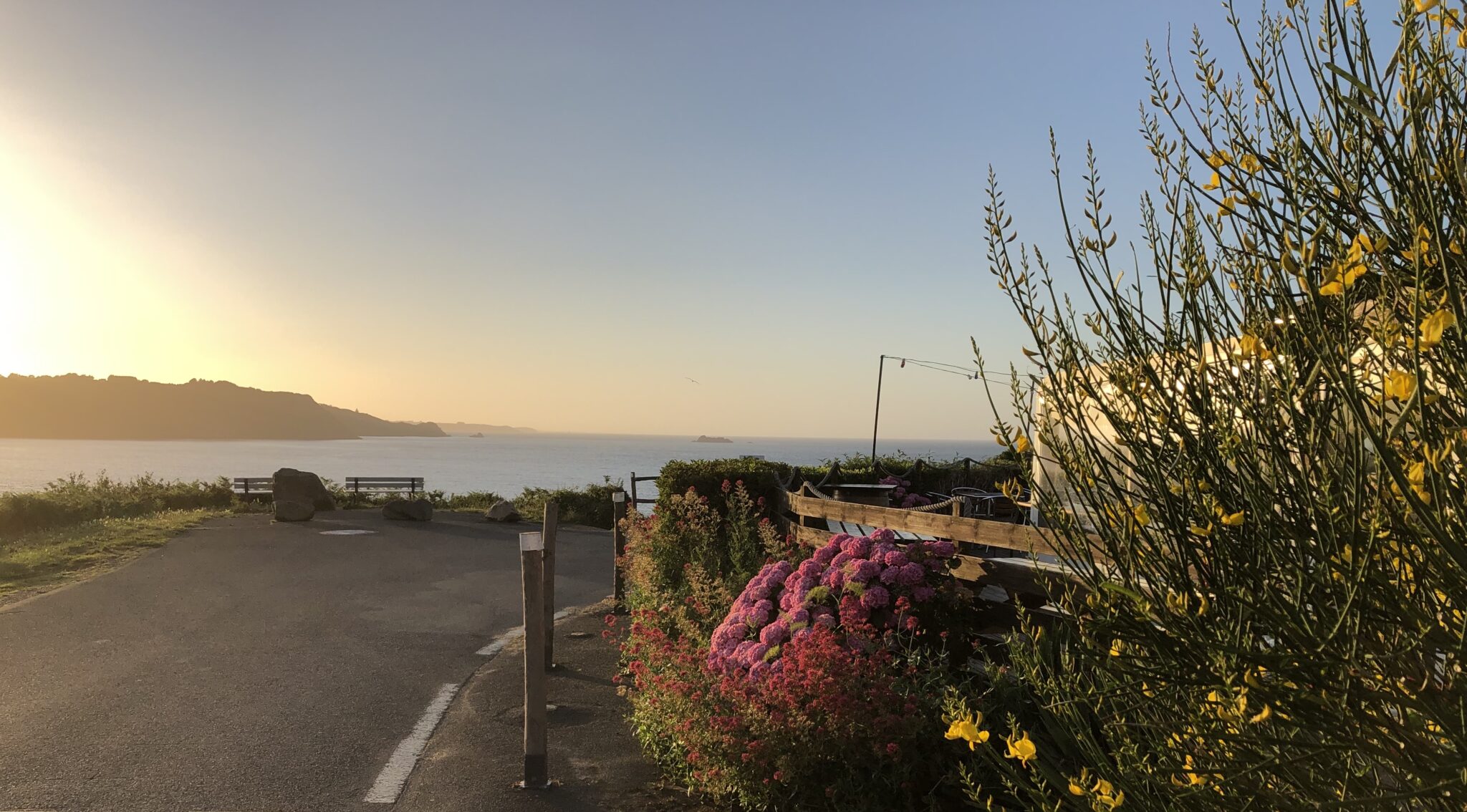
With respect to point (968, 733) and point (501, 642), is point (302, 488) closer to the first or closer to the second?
point (501, 642)

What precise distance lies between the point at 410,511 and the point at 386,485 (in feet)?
45.4

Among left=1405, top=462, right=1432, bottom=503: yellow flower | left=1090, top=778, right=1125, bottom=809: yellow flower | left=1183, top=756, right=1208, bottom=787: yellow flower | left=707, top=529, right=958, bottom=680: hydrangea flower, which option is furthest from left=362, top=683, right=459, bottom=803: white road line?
left=1405, top=462, right=1432, bottom=503: yellow flower

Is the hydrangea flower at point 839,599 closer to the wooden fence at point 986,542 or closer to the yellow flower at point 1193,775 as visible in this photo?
the wooden fence at point 986,542

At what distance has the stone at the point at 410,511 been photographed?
21.6m

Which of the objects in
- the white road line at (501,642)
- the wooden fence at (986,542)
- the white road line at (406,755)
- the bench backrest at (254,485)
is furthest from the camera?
the bench backrest at (254,485)

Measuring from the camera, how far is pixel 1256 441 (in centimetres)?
165

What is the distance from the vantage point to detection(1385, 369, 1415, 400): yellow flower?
1180 millimetres

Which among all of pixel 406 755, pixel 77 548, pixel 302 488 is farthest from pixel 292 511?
pixel 406 755

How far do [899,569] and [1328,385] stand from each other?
413 centimetres

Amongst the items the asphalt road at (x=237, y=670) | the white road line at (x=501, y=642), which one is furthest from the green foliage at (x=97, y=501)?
the white road line at (x=501, y=642)

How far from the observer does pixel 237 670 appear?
8.00 metres

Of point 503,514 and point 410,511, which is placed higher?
point 410,511

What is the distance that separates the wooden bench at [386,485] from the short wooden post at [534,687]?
2540 cm

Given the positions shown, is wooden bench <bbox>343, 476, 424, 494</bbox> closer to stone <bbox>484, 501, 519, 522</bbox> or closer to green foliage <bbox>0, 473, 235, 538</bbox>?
green foliage <bbox>0, 473, 235, 538</bbox>
